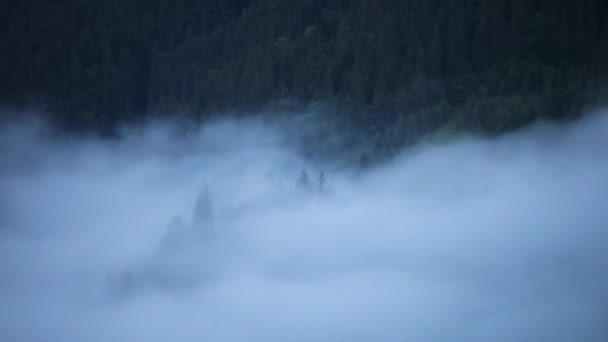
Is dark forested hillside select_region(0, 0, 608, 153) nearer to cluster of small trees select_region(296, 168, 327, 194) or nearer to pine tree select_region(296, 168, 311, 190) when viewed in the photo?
cluster of small trees select_region(296, 168, 327, 194)

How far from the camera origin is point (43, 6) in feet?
310

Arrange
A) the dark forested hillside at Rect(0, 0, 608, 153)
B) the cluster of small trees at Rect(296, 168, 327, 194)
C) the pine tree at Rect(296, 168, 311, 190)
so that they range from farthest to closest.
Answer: the pine tree at Rect(296, 168, 311, 190) → the cluster of small trees at Rect(296, 168, 327, 194) → the dark forested hillside at Rect(0, 0, 608, 153)

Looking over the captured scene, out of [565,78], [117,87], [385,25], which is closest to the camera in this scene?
[565,78]

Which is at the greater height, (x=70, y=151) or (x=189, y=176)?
(x=70, y=151)

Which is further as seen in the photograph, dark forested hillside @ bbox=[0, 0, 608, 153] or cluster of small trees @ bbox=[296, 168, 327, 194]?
cluster of small trees @ bbox=[296, 168, 327, 194]

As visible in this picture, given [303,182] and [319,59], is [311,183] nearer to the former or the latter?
[303,182]

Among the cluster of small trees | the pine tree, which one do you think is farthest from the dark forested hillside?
the pine tree

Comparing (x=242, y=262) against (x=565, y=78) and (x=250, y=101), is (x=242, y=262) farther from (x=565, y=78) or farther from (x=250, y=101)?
(x=565, y=78)

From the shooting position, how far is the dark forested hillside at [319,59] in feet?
225

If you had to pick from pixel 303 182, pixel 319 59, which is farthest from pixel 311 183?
pixel 319 59

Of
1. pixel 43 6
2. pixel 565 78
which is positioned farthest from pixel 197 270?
pixel 43 6

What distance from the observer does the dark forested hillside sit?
225 feet

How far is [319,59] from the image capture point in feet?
262

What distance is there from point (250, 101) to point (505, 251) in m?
29.4
